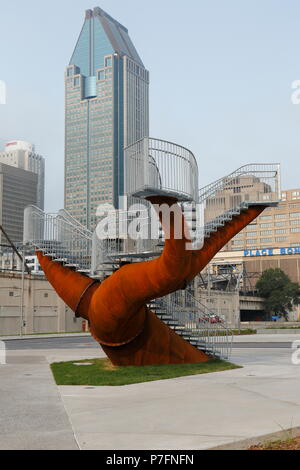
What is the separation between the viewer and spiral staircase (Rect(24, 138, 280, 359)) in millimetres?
12195

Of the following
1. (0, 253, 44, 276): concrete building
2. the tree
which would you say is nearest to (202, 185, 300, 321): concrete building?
the tree

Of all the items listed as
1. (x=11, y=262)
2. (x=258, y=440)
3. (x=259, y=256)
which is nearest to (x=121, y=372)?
(x=258, y=440)

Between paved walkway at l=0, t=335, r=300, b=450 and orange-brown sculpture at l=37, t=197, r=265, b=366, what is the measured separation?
224cm

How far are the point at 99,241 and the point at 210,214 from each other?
3898 millimetres

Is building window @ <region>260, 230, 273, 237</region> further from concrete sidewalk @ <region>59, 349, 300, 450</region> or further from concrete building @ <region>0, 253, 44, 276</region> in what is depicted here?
concrete sidewalk @ <region>59, 349, 300, 450</region>

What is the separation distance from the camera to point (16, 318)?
2000 inches

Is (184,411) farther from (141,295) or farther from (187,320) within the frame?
(187,320)

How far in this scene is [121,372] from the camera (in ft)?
51.6

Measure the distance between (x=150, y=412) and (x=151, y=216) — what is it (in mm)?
8332

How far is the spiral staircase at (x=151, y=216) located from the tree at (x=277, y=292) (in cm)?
8721
